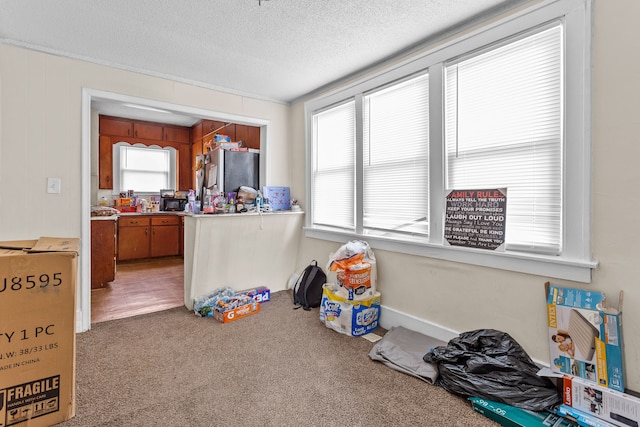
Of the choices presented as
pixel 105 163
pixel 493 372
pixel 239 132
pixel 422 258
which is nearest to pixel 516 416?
pixel 493 372

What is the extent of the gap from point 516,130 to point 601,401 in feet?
5.05

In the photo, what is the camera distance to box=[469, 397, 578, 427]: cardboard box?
151cm

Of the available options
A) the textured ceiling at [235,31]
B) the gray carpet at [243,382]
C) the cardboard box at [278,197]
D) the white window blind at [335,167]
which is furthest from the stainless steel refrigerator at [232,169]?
the gray carpet at [243,382]

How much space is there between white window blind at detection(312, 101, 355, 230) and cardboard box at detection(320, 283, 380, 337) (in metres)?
0.83

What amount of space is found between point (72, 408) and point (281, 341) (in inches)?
52.6

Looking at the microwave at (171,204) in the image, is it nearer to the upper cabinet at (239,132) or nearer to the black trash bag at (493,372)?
the upper cabinet at (239,132)

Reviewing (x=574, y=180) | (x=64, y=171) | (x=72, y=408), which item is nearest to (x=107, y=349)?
(x=72, y=408)

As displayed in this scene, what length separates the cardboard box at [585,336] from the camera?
62.6 inches

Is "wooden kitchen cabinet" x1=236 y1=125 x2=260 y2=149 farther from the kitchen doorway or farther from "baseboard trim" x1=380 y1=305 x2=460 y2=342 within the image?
"baseboard trim" x1=380 y1=305 x2=460 y2=342

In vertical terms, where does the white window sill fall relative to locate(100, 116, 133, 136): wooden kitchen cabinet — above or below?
below

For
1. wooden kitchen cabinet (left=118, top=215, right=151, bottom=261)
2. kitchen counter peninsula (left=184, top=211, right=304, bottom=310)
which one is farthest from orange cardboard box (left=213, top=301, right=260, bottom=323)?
wooden kitchen cabinet (left=118, top=215, right=151, bottom=261)

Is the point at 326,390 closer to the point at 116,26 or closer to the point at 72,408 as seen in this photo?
the point at 72,408

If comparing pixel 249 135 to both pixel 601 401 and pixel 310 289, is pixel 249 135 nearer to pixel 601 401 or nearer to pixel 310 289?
pixel 310 289

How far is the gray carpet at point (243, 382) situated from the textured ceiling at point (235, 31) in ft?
7.90
